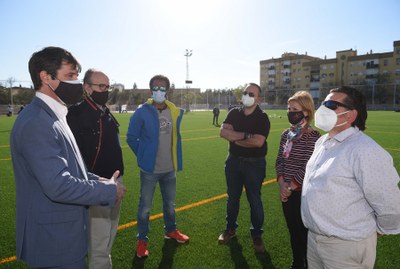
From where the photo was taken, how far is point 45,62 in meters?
2.03

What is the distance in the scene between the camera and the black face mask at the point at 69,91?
2.13 meters

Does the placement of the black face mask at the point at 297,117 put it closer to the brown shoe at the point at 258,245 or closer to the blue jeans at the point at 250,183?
the blue jeans at the point at 250,183

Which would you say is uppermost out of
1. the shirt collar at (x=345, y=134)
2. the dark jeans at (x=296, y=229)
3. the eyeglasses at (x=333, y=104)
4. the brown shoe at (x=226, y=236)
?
the eyeglasses at (x=333, y=104)

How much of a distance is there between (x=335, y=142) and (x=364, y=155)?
31 cm

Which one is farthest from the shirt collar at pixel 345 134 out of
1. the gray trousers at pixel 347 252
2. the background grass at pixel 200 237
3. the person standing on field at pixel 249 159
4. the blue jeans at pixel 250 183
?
the background grass at pixel 200 237

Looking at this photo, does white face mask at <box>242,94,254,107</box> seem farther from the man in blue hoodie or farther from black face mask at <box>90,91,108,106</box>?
black face mask at <box>90,91,108,106</box>

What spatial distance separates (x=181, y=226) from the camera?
493 cm

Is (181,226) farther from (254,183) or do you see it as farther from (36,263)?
(36,263)

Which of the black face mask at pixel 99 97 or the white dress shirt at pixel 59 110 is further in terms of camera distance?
the black face mask at pixel 99 97

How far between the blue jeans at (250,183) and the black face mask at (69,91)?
100 inches

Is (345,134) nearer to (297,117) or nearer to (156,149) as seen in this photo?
(297,117)

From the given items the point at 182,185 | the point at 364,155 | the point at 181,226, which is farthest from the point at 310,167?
the point at 182,185

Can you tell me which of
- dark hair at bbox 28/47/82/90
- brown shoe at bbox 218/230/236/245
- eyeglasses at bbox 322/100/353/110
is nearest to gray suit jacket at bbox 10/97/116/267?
dark hair at bbox 28/47/82/90

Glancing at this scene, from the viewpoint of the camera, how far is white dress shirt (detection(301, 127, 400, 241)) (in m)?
2.02
